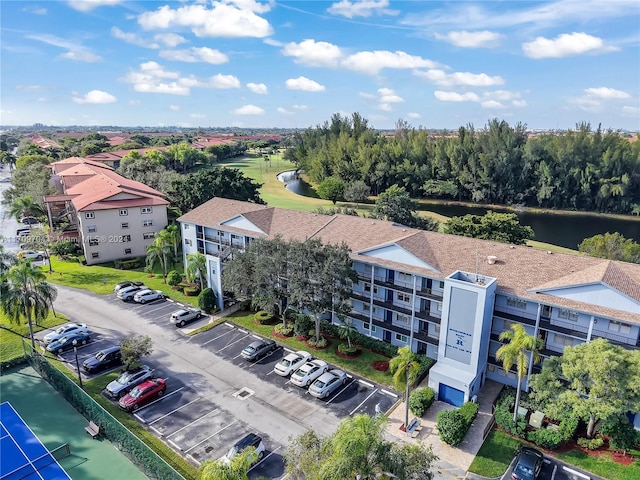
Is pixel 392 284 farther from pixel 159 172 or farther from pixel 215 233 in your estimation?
pixel 159 172

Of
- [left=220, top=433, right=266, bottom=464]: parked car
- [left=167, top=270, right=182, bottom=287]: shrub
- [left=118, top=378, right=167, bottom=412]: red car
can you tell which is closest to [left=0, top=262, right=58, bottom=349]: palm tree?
[left=118, top=378, right=167, bottom=412]: red car

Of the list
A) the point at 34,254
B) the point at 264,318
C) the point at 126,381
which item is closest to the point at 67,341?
the point at 126,381

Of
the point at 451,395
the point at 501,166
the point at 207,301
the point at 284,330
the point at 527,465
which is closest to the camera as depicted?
the point at 527,465

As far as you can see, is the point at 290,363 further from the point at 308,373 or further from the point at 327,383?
the point at 327,383

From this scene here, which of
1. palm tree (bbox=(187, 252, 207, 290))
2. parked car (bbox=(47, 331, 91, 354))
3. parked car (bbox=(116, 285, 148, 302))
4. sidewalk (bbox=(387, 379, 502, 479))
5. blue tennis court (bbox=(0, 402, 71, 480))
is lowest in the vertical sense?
sidewalk (bbox=(387, 379, 502, 479))

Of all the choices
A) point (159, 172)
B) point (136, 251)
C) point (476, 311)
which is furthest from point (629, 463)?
point (159, 172)

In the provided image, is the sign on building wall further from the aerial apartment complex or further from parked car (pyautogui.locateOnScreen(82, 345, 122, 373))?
parked car (pyautogui.locateOnScreen(82, 345, 122, 373))

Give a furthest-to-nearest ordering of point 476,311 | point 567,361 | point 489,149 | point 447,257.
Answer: point 489,149, point 447,257, point 476,311, point 567,361
